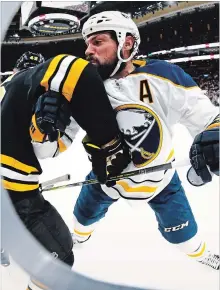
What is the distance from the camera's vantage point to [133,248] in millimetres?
1097

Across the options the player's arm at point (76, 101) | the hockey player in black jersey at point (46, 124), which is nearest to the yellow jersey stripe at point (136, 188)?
the hockey player in black jersey at point (46, 124)

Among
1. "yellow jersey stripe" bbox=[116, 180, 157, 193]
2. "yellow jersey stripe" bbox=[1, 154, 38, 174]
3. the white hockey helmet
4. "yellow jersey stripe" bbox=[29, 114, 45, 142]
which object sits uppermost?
the white hockey helmet

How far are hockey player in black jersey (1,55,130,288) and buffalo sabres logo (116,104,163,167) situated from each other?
110 millimetres

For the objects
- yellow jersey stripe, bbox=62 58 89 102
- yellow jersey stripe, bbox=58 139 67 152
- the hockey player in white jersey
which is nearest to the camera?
yellow jersey stripe, bbox=62 58 89 102

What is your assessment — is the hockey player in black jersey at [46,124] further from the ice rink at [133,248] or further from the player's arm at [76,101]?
the ice rink at [133,248]

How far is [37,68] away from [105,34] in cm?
22

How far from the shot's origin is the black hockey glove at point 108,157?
2.10 ft

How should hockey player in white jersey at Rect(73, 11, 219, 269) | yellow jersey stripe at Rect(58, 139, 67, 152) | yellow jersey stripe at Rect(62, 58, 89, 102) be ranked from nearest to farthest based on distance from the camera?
yellow jersey stripe at Rect(62, 58, 89, 102), hockey player in white jersey at Rect(73, 11, 219, 269), yellow jersey stripe at Rect(58, 139, 67, 152)

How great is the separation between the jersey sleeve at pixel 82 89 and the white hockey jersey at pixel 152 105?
0.55 ft

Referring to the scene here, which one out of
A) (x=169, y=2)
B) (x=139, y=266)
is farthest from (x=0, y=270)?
(x=169, y=2)

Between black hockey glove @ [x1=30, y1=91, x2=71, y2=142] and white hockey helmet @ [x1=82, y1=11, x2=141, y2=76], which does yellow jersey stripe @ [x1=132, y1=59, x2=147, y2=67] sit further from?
black hockey glove @ [x1=30, y1=91, x2=71, y2=142]

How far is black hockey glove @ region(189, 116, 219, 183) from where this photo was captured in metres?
0.64

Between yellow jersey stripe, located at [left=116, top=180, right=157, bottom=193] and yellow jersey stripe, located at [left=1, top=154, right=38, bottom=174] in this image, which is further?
yellow jersey stripe, located at [left=116, top=180, right=157, bottom=193]

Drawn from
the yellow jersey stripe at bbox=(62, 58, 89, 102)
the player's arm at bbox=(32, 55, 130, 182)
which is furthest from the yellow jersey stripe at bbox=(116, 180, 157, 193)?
the yellow jersey stripe at bbox=(62, 58, 89, 102)
